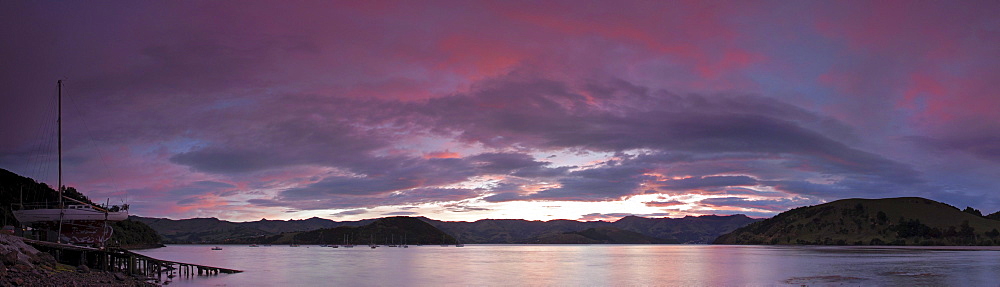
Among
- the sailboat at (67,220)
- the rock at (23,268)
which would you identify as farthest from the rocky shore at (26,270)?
the sailboat at (67,220)

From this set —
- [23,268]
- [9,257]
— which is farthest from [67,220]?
[9,257]

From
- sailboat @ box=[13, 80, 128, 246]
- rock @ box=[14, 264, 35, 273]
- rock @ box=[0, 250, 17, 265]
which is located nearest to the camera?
rock @ box=[0, 250, 17, 265]

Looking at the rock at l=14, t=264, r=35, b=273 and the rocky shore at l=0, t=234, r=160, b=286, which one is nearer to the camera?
the rocky shore at l=0, t=234, r=160, b=286

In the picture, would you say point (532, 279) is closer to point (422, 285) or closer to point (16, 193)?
point (422, 285)

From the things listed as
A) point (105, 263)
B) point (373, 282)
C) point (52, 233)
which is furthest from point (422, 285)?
point (52, 233)

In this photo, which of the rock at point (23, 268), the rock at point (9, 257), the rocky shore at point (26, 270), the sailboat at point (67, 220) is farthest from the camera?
the sailboat at point (67, 220)

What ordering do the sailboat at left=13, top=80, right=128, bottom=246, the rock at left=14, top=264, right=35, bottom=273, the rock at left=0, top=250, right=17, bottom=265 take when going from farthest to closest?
the sailboat at left=13, top=80, right=128, bottom=246
the rock at left=14, top=264, right=35, bottom=273
the rock at left=0, top=250, right=17, bottom=265

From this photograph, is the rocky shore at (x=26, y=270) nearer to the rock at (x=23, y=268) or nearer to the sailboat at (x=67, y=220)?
the rock at (x=23, y=268)

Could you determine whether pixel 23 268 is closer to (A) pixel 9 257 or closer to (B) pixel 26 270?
(B) pixel 26 270

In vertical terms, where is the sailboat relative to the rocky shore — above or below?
above

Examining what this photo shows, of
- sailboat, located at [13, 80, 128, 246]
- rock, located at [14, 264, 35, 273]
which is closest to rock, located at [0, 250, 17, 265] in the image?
rock, located at [14, 264, 35, 273]

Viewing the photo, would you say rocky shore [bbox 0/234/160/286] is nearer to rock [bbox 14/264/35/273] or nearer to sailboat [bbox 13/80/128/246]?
rock [bbox 14/264/35/273]

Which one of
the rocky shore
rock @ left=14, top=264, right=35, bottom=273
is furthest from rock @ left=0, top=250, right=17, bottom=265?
rock @ left=14, top=264, right=35, bottom=273

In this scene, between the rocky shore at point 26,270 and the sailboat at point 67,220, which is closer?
the rocky shore at point 26,270
